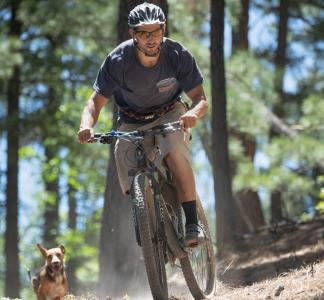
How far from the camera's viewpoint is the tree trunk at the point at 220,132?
40.9ft

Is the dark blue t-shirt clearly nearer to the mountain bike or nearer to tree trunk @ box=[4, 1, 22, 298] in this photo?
the mountain bike

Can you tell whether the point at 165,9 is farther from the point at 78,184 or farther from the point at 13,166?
the point at 78,184

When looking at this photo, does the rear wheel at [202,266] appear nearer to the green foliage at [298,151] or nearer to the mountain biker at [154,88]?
the mountain biker at [154,88]

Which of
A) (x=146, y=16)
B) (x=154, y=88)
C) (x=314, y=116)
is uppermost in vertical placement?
(x=146, y=16)

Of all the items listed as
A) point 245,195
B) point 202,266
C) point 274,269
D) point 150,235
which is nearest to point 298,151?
point 245,195

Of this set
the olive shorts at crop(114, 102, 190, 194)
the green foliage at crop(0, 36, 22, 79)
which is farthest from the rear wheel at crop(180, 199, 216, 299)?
the green foliage at crop(0, 36, 22, 79)

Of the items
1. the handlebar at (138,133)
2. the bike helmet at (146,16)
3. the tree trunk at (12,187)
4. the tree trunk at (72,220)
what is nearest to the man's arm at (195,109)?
the handlebar at (138,133)

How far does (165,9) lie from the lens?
923cm

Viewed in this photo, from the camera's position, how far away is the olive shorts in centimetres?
603

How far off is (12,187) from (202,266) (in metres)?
13.8

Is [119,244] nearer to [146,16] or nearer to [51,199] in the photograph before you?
[146,16]

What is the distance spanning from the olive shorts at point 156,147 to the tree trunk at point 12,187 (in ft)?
44.7

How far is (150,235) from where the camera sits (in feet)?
18.8

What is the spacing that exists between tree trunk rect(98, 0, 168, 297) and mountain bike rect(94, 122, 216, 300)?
2.56m
